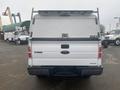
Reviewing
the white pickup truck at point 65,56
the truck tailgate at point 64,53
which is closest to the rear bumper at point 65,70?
the white pickup truck at point 65,56

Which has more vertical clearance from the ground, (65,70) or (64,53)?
(64,53)

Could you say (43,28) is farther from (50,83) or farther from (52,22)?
(50,83)

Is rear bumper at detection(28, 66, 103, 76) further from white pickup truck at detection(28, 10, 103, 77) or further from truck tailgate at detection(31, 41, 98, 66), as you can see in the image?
truck tailgate at detection(31, 41, 98, 66)

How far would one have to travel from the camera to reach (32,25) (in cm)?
976

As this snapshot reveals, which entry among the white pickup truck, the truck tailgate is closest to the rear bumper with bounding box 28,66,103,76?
the white pickup truck

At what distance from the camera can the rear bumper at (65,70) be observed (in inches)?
345

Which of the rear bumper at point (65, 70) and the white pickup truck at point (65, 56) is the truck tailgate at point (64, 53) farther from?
the rear bumper at point (65, 70)

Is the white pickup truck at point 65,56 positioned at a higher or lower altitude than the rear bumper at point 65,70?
higher

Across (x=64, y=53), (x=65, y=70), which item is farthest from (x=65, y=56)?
(x=65, y=70)

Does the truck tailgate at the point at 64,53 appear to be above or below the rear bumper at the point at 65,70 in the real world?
above

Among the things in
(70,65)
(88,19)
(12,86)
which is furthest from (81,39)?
(12,86)

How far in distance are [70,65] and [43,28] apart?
1674mm

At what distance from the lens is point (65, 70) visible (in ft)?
29.2

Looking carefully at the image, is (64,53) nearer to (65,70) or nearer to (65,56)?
(65,56)
